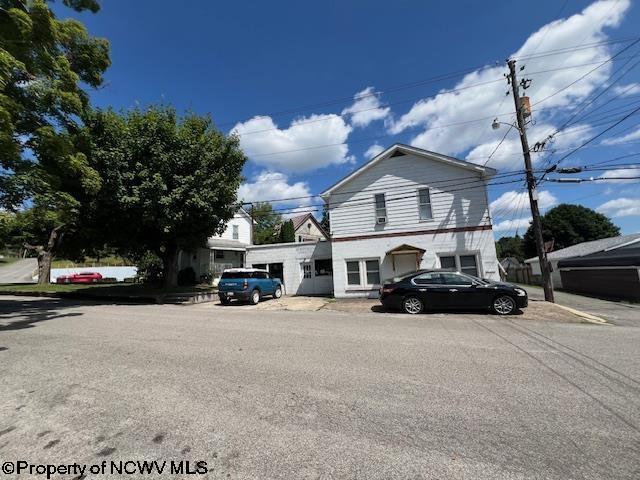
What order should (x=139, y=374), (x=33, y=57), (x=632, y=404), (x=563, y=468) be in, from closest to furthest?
1. (x=563, y=468)
2. (x=632, y=404)
3. (x=139, y=374)
4. (x=33, y=57)

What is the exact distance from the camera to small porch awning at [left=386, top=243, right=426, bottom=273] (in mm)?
16844

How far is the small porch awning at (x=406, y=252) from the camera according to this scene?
55.3ft

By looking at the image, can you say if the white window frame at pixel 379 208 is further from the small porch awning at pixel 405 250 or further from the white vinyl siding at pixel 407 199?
the small porch awning at pixel 405 250

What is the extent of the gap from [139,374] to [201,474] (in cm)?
315

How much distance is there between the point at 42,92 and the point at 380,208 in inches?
596

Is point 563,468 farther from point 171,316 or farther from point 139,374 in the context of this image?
point 171,316

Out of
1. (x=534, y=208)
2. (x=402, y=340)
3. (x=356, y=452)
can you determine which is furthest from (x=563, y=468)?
(x=534, y=208)

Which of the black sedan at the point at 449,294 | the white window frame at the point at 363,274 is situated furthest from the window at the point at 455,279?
the white window frame at the point at 363,274

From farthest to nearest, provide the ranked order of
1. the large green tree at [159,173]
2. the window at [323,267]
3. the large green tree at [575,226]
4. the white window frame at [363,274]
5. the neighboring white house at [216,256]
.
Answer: the large green tree at [575,226], the neighboring white house at [216,256], the window at [323,267], the white window frame at [363,274], the large green tree at [159,173]

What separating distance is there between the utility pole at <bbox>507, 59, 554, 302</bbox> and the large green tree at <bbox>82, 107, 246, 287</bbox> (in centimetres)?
1447

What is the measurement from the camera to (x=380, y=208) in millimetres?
18406

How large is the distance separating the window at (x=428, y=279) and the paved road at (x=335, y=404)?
4.44 metres

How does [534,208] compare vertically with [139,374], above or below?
above

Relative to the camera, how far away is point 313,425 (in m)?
3.45
